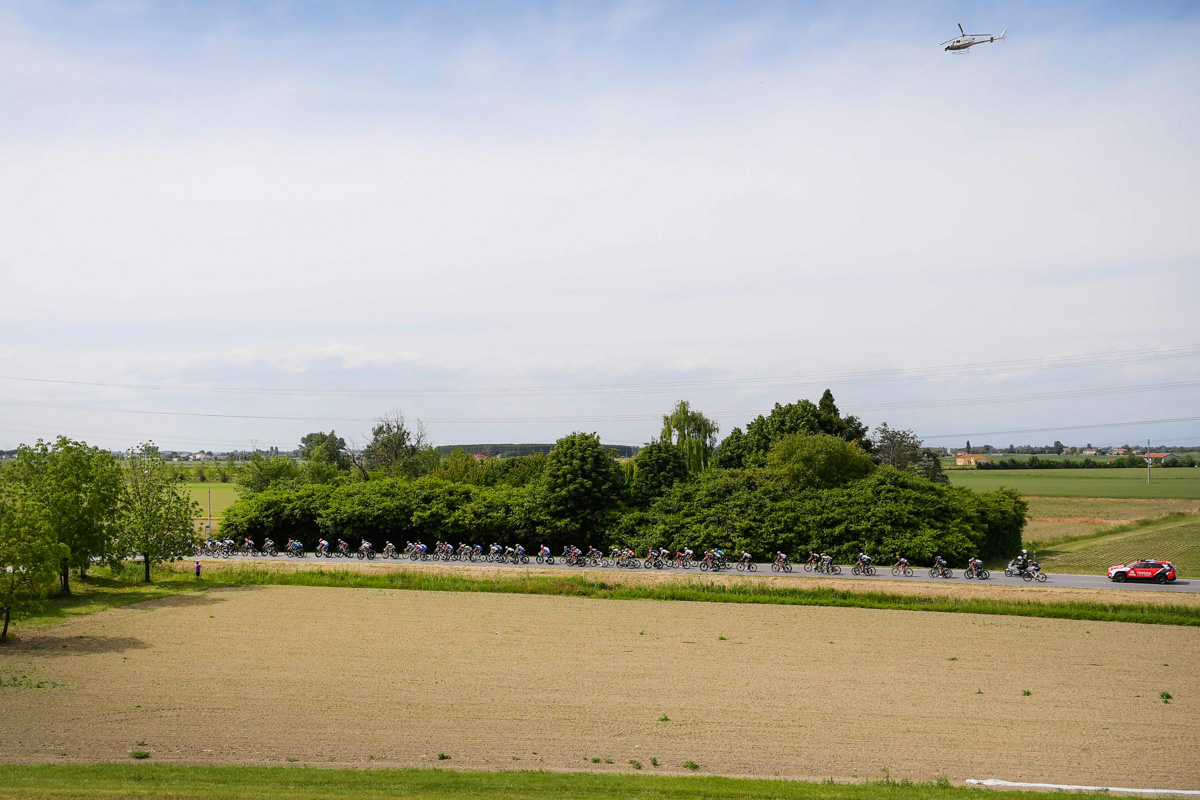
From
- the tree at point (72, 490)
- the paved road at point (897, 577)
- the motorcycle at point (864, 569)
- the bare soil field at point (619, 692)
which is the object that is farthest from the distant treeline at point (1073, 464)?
the tree at point (72, 490)

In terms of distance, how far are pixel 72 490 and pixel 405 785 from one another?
32673mm

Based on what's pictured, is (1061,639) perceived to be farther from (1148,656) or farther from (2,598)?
(2,598)

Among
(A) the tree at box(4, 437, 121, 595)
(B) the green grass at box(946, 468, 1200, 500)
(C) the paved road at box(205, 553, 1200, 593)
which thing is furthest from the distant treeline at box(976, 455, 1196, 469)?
(A) the tree at box(4, 437, 121, 595)

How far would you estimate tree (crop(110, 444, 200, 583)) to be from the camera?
42.3 meters

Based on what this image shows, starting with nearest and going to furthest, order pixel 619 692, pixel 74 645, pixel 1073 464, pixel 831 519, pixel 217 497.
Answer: pixel 619 692
pixel 74 645
pixel 831 519
pixel 217 497
pixel 1073 464

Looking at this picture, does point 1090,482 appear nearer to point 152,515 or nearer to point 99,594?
point 152,515

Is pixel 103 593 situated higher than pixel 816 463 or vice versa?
pixel 816 463

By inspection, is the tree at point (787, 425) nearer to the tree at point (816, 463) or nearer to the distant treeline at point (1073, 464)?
the tree at point (816, 463)

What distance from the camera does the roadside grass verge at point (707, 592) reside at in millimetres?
32812

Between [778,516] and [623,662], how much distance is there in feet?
86.3

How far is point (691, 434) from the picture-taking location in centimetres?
7462

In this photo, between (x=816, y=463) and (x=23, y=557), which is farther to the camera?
(x=816, y=463)

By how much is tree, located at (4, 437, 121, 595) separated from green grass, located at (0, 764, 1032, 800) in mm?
27183

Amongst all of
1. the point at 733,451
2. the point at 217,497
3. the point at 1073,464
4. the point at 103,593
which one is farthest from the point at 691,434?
the point at 1073,464
